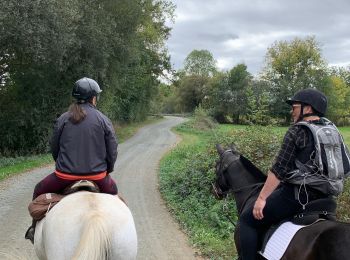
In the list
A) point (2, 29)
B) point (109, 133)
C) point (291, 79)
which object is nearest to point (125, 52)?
point (2, 29)

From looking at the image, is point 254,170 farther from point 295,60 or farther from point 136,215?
point 295,60

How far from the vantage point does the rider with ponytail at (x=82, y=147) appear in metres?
4.67

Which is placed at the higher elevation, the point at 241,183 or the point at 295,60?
the point at 295,60

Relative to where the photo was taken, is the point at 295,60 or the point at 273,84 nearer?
the point at 273,84

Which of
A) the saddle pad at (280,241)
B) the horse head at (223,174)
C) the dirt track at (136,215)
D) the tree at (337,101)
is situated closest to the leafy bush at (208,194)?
the dirt track at (136,215)

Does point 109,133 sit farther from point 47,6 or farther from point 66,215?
point 47,6

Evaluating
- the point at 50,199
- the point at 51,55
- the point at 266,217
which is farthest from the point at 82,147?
the point at 51,55

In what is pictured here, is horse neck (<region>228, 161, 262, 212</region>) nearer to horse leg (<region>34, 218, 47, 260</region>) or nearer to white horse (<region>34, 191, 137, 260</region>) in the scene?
white horse (<region>34, 191, 137, 260</region>)

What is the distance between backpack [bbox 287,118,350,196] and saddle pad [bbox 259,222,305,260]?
46 cm

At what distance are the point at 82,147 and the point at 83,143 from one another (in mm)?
44

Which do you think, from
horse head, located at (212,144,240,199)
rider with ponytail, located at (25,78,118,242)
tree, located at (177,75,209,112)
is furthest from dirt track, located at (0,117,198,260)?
tree, located at (177,75,209,112)

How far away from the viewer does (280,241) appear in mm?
4453

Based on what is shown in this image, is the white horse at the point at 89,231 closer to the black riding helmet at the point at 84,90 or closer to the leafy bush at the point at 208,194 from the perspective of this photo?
the black riding helmet at the point at 84,90

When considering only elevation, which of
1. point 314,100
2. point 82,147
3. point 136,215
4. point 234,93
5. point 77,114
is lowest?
point 136,215
